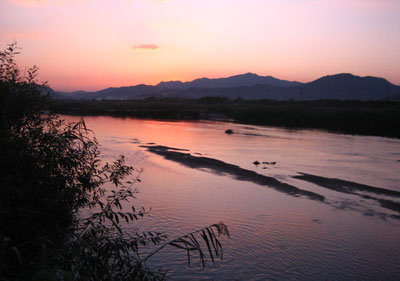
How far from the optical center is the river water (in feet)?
31.4

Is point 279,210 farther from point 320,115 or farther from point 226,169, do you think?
point 320,115

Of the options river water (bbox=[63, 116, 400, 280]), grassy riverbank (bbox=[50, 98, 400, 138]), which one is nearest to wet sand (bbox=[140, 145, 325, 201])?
river water (bbox=[63, 116, 400, 280])

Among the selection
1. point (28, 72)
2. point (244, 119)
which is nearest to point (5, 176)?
point (28, 72)

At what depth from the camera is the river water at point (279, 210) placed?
31.4 ft

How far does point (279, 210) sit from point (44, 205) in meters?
10.2

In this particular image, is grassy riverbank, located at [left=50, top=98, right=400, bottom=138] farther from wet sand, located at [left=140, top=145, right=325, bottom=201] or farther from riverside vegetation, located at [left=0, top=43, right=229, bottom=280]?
riverside vegetation, located at [left=0, top=43, right=229, bottom=280]

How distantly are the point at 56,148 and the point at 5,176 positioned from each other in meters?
1.23

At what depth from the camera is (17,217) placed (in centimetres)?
504

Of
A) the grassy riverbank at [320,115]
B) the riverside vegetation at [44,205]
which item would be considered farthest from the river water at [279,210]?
the grassy riverbank at [320,115]

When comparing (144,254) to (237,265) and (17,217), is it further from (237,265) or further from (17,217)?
(17,217)

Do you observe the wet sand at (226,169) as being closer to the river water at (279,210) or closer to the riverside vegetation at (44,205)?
the river water at (279,210)

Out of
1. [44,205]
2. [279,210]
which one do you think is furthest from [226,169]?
[44,205]

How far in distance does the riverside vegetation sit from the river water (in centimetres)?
356

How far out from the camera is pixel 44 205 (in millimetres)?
5344
